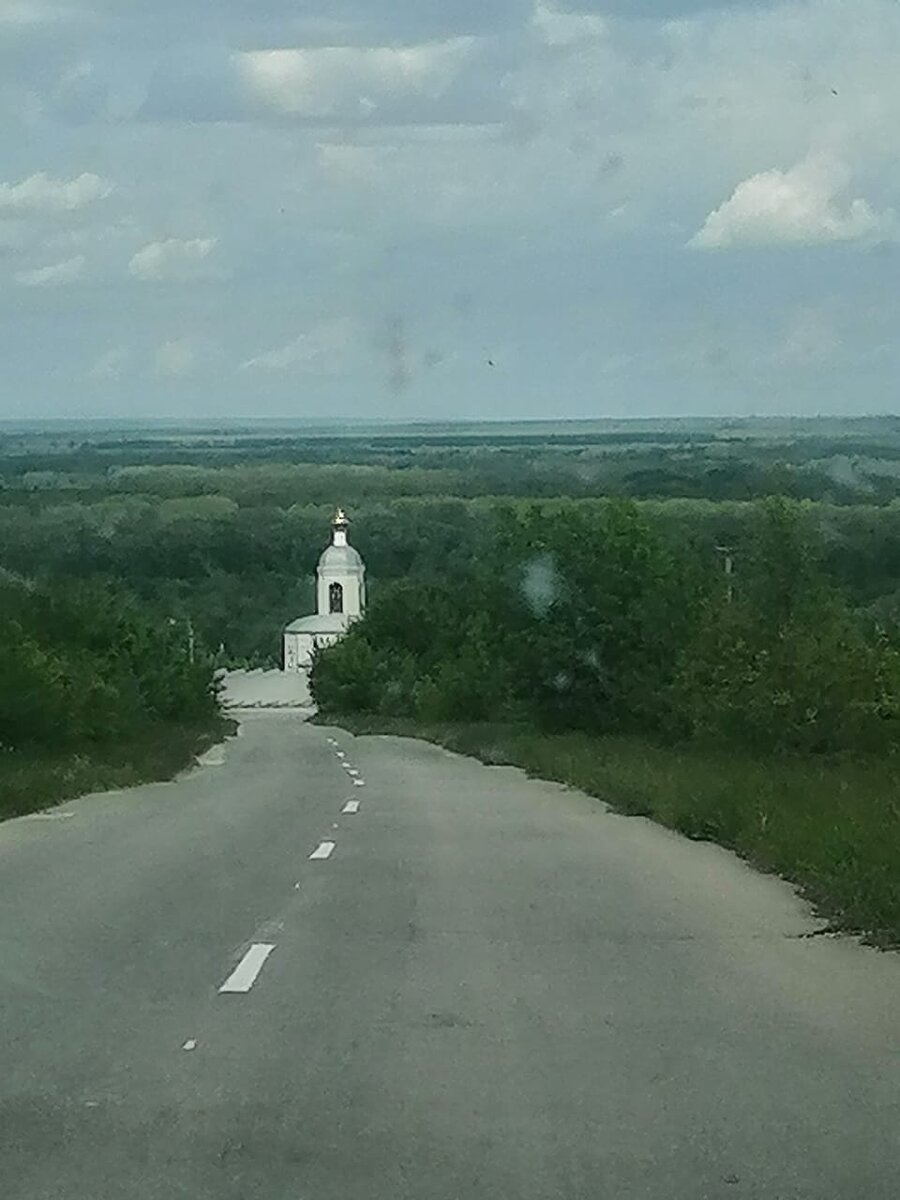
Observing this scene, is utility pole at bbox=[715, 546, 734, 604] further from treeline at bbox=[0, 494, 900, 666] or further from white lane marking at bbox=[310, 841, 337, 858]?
white lane marking at bbox=[310, 841, 337, 858]

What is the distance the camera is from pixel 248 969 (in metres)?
12.6

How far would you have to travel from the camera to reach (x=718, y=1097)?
9.05 m

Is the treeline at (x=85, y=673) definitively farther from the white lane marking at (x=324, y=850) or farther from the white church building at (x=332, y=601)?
the white church building at (x=332, y=601)

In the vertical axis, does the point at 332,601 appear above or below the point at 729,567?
below

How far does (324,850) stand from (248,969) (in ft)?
28.8

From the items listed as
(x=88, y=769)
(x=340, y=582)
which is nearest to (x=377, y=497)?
(x=340, y=582)

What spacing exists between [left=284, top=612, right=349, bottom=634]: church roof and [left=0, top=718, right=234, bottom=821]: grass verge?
10285 cm

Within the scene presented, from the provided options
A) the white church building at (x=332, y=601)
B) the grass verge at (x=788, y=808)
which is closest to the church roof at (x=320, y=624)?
the white church building at (x=332, y=601)

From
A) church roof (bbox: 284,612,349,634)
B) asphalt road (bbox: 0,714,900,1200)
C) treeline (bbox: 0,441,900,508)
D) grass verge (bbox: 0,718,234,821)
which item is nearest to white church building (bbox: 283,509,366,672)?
church roof (bbox: 284,612,349,634)

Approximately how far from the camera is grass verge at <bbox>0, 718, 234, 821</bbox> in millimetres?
28792

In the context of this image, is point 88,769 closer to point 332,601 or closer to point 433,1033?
point 433,1033

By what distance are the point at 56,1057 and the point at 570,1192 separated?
3234 millimetres

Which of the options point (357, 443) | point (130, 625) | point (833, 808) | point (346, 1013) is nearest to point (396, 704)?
point (357, 443)

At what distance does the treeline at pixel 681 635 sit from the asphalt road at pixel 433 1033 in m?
15.4
